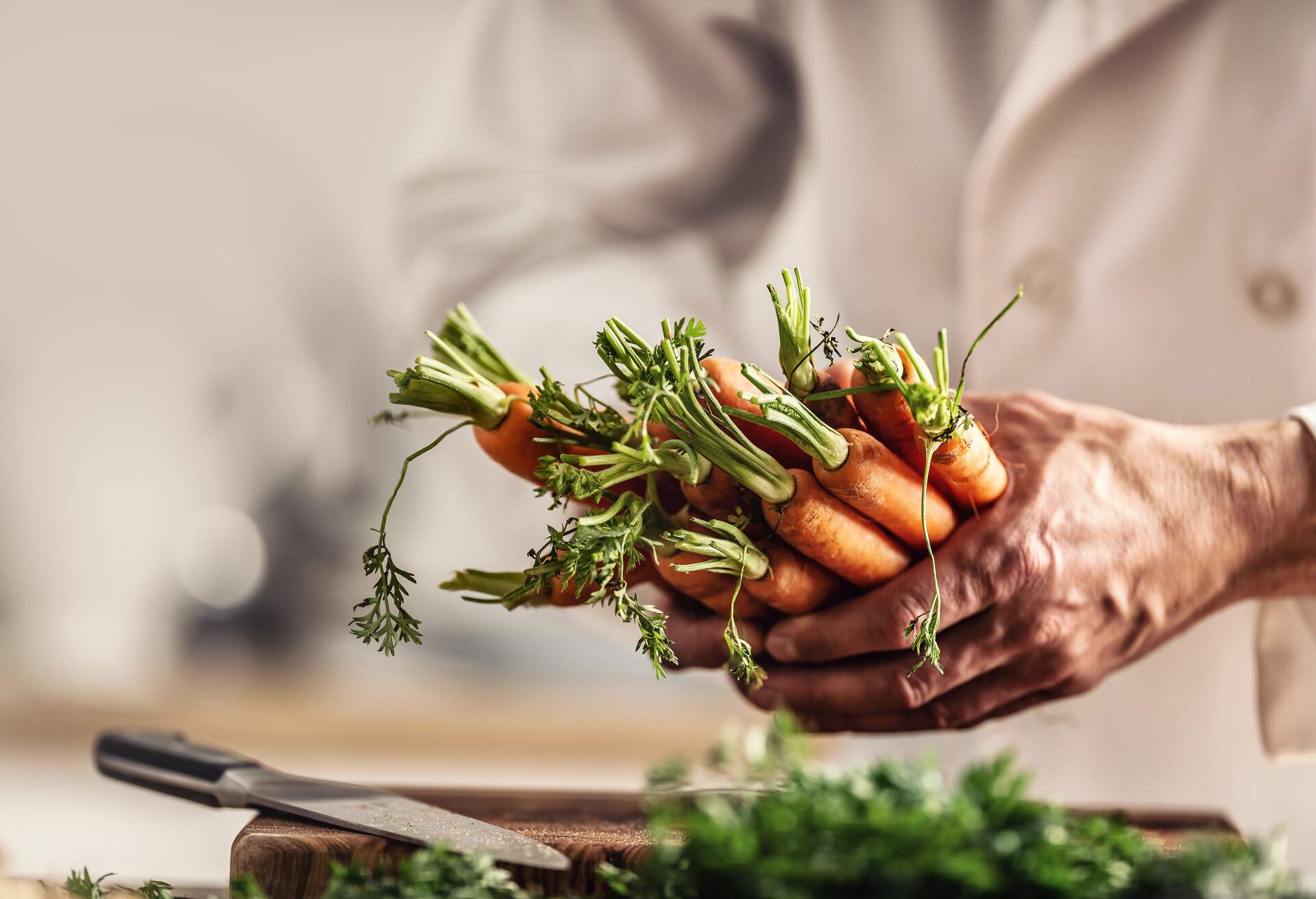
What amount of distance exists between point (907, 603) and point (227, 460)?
4.95 feet

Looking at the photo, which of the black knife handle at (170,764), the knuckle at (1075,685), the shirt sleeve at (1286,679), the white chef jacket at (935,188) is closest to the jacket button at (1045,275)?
the white chef jacket at (935,188)

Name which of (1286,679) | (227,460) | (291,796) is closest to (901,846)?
(291,796)

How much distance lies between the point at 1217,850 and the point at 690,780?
0.21m

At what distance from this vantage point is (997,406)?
67cm

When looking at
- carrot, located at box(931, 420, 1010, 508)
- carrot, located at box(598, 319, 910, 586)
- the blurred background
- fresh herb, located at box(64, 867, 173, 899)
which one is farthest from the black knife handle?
the blurred background

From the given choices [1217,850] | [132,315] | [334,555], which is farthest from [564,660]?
[1217,850]

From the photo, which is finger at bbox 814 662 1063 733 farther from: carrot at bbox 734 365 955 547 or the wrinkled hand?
carrot at bbox 734 365 955 547

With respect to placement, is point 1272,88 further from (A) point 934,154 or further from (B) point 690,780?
(B) point 690,780

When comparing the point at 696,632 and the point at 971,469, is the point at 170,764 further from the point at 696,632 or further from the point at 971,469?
the point at 971,469

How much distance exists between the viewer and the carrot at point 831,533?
1.92ft

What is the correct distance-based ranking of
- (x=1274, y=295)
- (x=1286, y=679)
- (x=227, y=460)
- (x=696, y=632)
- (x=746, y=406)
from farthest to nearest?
(x=227, y=460)
(x=1274, y=295)
(x=1286, y=679)
(x=696, y=632)
(x=746, y=406)

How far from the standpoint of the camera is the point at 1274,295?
1050 mm

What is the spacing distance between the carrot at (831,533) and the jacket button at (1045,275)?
0.59 m

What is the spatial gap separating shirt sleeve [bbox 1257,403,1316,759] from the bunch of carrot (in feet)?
1.45
